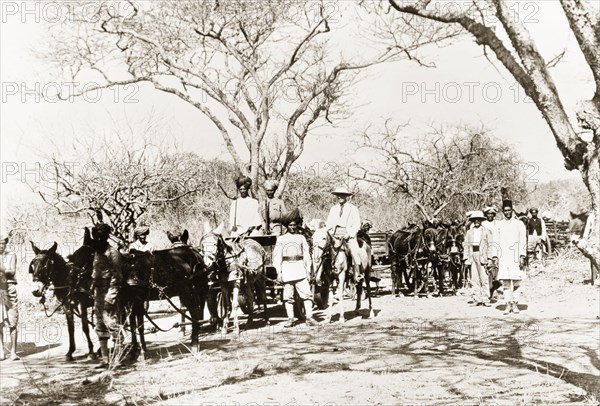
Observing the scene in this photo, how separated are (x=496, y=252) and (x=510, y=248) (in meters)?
0.60

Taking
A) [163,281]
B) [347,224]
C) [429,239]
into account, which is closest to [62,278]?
[163,281]

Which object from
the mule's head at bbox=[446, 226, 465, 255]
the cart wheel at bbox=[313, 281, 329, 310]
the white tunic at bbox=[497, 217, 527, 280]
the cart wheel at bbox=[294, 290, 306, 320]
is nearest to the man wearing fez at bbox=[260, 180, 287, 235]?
the cart wheel at bbox=[313, 281, 329, 310]

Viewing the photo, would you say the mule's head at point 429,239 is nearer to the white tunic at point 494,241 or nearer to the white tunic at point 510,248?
the white tunic at point 494,241

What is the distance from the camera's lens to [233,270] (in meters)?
12.7

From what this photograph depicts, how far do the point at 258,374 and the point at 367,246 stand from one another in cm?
717

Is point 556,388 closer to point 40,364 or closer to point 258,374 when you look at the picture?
point 258,374

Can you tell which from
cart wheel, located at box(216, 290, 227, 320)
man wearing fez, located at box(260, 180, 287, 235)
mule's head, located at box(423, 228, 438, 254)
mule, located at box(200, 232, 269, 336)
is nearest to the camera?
mule, located at box(200, 232, 269, 336)

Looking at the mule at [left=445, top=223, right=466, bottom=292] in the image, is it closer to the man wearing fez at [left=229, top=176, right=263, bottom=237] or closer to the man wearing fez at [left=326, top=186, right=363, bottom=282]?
the man wearing fez at [left=326, top=186, right=363, bottom=282]

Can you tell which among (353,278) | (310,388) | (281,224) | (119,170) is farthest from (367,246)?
(310,388)

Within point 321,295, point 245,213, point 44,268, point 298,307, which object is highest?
point 245,213

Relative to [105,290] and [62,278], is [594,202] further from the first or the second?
[62,278]

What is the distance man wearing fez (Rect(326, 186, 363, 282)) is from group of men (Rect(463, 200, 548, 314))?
9.43 ft

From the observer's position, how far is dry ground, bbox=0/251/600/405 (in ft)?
25.3

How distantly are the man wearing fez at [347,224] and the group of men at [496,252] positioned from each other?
2874 mm
